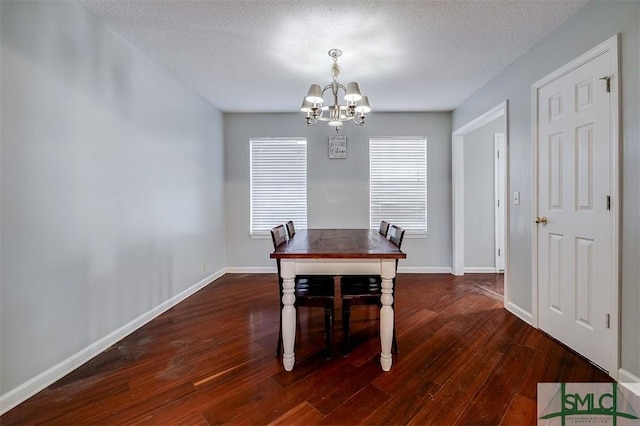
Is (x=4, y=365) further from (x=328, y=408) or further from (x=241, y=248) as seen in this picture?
(x=241, y=248)

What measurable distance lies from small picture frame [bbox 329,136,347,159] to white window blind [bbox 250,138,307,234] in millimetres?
414

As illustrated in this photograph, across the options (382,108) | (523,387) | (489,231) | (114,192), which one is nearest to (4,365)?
(114,192)

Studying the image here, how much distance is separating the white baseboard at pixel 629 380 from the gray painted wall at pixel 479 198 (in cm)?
248

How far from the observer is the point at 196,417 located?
1.38 meters

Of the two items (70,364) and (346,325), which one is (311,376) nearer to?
(346,325)

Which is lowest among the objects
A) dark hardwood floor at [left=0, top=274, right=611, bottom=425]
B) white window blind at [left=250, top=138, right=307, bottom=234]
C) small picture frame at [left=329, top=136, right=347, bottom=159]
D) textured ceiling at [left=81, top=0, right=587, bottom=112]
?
dark hardwood floor at [left=0, top=274, right=611, bottom=425]

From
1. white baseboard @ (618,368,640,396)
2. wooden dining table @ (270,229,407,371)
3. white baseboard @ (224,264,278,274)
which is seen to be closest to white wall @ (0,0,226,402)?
white baseboard @ (224,264,278,274)

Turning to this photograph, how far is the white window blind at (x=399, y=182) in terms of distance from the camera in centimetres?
411

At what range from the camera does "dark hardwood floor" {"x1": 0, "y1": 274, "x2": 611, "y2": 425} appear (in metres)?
1.39

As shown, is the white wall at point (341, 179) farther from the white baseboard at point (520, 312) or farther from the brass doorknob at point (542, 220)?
the brass doorknob at point (542, 220)

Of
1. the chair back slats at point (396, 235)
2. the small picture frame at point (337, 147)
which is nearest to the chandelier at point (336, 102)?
the chair back slats at point (396, 235)

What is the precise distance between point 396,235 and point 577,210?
1265mm

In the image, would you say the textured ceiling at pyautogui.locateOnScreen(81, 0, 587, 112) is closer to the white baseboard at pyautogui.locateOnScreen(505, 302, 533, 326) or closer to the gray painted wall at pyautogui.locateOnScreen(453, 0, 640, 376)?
the gray painted wall at pyautogui.locateOnScreen(453, 0, 640, 376)

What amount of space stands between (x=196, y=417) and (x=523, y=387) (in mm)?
1833
